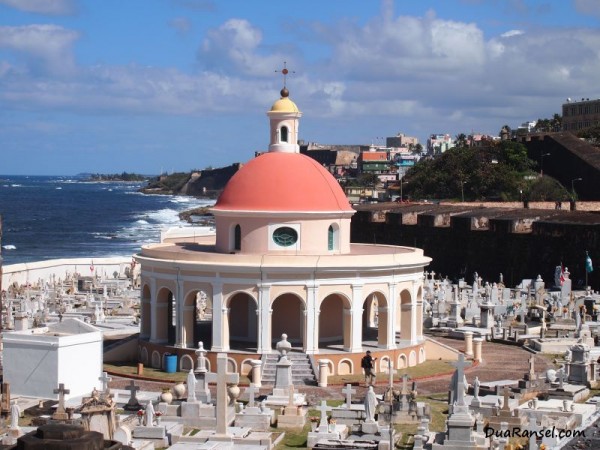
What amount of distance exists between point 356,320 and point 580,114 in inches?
4587

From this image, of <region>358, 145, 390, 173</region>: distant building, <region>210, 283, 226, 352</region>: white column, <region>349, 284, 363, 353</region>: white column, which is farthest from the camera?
<region>358, 145, 390, 173</region>: distant building

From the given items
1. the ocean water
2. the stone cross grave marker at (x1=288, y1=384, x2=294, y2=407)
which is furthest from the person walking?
the ocean water

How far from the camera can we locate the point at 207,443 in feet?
68.6

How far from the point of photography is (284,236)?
3127cm

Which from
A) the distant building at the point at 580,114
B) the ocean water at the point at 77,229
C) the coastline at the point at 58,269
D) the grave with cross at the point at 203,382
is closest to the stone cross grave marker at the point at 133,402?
the grave with cross at the point at 203,382

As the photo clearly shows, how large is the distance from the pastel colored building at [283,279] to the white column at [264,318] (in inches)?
1.0

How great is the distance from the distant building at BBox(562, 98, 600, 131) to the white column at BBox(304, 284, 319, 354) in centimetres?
11240

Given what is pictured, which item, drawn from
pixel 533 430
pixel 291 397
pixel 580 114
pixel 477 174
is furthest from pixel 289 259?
pixel 580 114

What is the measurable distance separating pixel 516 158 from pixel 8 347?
2689 inches

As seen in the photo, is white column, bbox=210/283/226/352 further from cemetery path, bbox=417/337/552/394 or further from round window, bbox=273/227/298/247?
cemetery path, bbox=417/337/552/394

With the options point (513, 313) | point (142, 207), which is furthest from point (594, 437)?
point (142, 207)

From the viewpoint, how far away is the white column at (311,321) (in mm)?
29969

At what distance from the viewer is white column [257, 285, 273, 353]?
2989 cm

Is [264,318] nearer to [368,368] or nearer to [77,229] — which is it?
[368,368]
